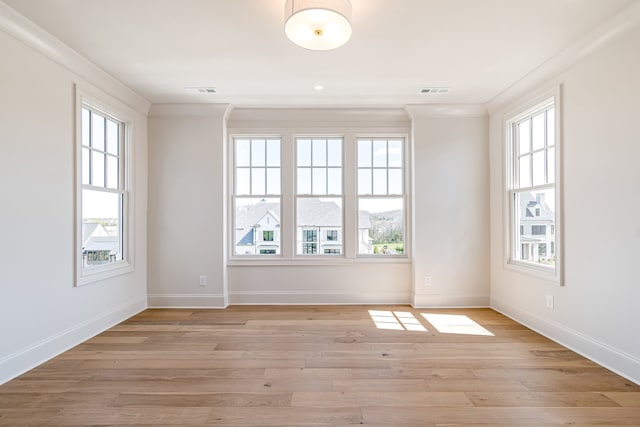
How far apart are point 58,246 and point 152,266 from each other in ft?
4.89

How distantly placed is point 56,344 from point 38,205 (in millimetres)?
1205

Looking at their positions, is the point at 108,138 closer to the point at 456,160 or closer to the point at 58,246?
the point at 58,246

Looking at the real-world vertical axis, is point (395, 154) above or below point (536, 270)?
above

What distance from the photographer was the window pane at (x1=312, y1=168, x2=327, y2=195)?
454 cm

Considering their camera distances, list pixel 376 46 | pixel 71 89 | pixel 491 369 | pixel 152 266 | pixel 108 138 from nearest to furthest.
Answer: pixel 491 369 → pixel 376 46 → pixel 71 89 → pixel 108 138 → pixel 152 266

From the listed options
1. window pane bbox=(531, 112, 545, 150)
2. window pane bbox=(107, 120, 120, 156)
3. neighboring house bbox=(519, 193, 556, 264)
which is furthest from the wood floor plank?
window pane bbox=(107, 120, 120, 156)

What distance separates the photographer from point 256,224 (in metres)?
4.55

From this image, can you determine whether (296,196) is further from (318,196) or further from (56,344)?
(56,344)

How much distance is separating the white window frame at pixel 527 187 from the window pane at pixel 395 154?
1.28 m

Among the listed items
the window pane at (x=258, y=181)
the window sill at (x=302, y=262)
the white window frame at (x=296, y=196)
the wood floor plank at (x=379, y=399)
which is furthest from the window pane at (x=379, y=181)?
the wood floor plank at (x=379, y=399)

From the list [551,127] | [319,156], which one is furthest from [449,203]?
[319,156]

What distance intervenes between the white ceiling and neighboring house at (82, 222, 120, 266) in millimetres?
1630

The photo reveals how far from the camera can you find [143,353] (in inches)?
114

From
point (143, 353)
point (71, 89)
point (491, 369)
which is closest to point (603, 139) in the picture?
point (491, 369)
